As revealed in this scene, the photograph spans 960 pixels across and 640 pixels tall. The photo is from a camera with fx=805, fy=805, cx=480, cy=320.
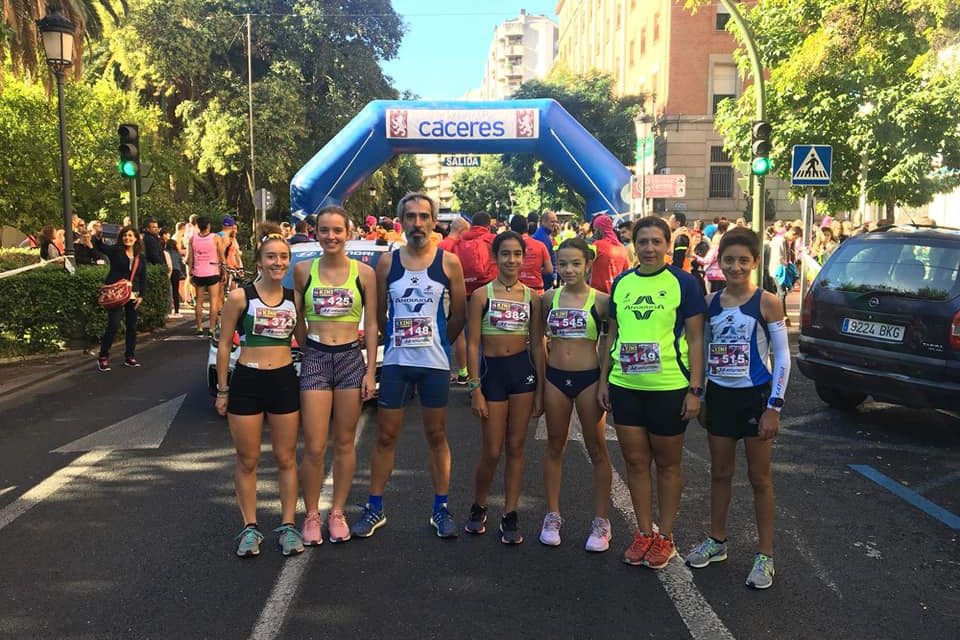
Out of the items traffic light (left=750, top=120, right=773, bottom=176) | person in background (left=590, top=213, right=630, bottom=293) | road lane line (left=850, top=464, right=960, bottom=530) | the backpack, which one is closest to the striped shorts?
road lane line (left=850, top=464, right=960, bottom=530)

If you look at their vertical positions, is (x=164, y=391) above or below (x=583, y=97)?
below

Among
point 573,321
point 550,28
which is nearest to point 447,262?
point 573,321

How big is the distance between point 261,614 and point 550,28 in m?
134

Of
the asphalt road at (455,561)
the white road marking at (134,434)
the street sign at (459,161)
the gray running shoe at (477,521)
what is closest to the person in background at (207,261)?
the white road marking at (134,434)

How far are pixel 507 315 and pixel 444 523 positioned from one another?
1.22 m

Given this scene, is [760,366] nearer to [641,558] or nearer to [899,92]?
[641,558]

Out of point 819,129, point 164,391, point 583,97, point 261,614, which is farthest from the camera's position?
point 583,97

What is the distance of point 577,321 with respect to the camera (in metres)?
4.25

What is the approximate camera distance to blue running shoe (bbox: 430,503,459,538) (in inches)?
176

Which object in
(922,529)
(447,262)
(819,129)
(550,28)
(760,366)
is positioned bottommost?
(922,529)

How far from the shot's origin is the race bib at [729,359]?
3953 mm

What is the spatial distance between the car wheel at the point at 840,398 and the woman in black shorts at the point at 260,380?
5.29 meters

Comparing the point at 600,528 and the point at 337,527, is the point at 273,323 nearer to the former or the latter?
the point at 337,527

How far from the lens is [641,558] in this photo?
4.12m
